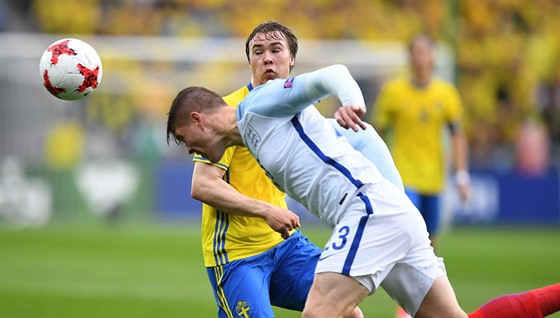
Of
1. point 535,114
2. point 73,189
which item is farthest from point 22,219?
point 535,114

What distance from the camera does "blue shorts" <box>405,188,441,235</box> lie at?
1048cm

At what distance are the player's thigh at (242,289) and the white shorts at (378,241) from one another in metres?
0.78

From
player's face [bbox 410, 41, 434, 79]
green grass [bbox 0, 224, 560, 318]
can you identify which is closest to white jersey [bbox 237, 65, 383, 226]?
green grass [bbox 0, 224, 560, 318]

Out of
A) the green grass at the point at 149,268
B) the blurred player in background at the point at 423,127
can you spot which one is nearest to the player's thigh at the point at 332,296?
the green grass at the point at 149,268

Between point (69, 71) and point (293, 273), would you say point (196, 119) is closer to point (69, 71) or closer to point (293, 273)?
point (293, 273)

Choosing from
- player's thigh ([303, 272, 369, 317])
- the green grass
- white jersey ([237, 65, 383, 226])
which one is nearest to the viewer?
player's thigh ([303, 272, 369, 317])

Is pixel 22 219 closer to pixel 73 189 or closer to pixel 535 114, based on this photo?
pixel 73 189

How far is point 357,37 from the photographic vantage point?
25375mm

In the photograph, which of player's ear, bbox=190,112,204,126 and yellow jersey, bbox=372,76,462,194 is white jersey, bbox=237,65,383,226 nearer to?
player's ear, bbox=190,112,204,126

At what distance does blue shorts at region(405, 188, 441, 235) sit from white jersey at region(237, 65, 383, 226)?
17.2 ft

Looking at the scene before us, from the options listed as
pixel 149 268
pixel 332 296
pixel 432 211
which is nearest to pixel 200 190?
pixel 332 296

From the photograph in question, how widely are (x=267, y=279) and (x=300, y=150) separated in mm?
1143

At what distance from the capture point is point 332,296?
16.6 feet

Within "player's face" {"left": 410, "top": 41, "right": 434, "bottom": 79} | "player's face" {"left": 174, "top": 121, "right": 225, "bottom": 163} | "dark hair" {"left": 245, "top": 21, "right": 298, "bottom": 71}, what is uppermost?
"player's face" {"left": 410, "top": 41, "right": 434, "bottom": 79}
